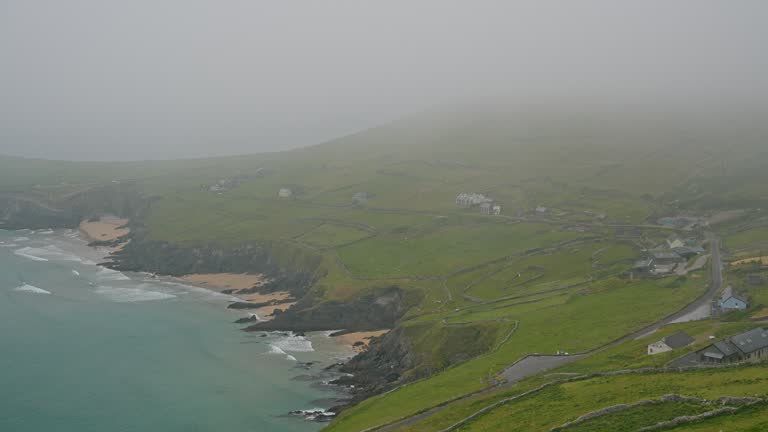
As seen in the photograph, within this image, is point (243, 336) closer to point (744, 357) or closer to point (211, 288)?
point (211, 288)

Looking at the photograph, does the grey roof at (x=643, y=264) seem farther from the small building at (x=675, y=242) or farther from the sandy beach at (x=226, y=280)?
the sandy beach at (x=226, y=280)

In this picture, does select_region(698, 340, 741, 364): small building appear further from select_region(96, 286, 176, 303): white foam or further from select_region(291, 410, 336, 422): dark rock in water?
select_region(96, 286, 176, 303): white foam

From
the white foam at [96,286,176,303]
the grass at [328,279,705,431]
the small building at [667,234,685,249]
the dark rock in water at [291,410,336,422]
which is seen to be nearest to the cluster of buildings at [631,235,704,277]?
the small building at [667,234,685,249]

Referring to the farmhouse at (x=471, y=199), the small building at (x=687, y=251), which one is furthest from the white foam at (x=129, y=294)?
the small building at (x=687, y=251)

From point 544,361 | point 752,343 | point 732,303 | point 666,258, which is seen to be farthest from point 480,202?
point 752,343

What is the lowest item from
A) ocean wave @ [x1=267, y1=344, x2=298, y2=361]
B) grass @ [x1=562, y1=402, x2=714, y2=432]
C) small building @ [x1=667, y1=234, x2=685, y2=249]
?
ocean wave @ [x1=267, y1=344, x2=298, y2=361]

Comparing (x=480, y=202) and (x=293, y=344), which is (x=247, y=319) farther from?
(x=480, y=202)

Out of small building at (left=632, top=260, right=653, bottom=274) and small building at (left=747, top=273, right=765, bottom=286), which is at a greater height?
small building at (left=747, top=273, right=765, bottom=286)
